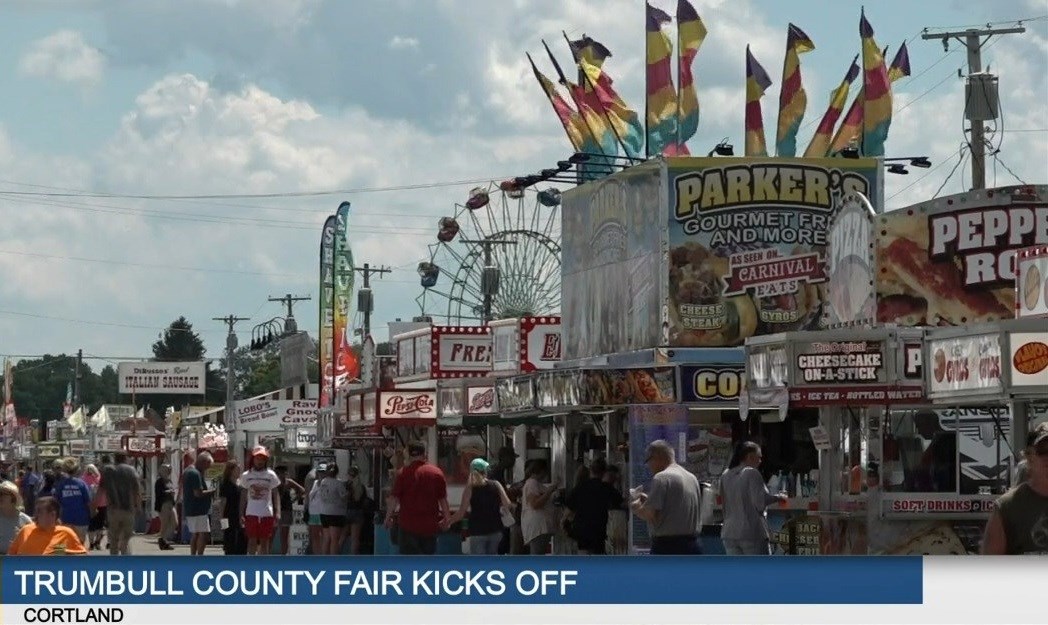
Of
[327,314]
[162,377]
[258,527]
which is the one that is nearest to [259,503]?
[258,527]

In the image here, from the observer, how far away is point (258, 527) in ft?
80.5

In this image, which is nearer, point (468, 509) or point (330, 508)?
point (468, 509)

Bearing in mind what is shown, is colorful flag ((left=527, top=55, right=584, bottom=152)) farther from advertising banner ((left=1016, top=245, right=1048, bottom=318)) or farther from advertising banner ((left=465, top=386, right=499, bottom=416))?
advertising banner ((left=1016, top=245, right=1048, bottom=318))

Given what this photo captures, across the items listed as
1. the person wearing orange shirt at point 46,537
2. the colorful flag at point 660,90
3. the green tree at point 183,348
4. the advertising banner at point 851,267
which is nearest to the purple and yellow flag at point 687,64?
the colorful flag at point 660,90

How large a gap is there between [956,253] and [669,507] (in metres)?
5.04

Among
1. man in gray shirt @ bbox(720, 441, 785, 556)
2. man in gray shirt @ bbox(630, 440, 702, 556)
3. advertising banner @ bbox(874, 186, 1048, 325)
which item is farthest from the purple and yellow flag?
man in gray shirt @ bbox(630, 440, 702, 556)

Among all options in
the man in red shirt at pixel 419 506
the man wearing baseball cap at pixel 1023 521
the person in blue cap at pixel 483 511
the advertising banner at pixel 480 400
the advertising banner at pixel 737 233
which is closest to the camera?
the man wearing baseball cap at pixel 1023 521

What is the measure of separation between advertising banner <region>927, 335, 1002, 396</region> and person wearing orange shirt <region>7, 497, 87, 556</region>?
6503 millimetres

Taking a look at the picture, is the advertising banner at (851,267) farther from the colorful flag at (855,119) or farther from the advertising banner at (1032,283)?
the colorful flag at (855,119)

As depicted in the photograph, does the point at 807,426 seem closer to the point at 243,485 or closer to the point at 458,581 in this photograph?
the point at 243,485

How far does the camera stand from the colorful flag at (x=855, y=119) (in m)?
31.5

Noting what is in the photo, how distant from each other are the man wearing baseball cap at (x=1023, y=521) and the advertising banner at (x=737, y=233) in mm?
16973

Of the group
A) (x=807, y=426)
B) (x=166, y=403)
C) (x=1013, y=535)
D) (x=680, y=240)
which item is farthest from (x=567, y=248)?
(x=166, y=403)

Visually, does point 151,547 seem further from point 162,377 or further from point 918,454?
point 162,377
